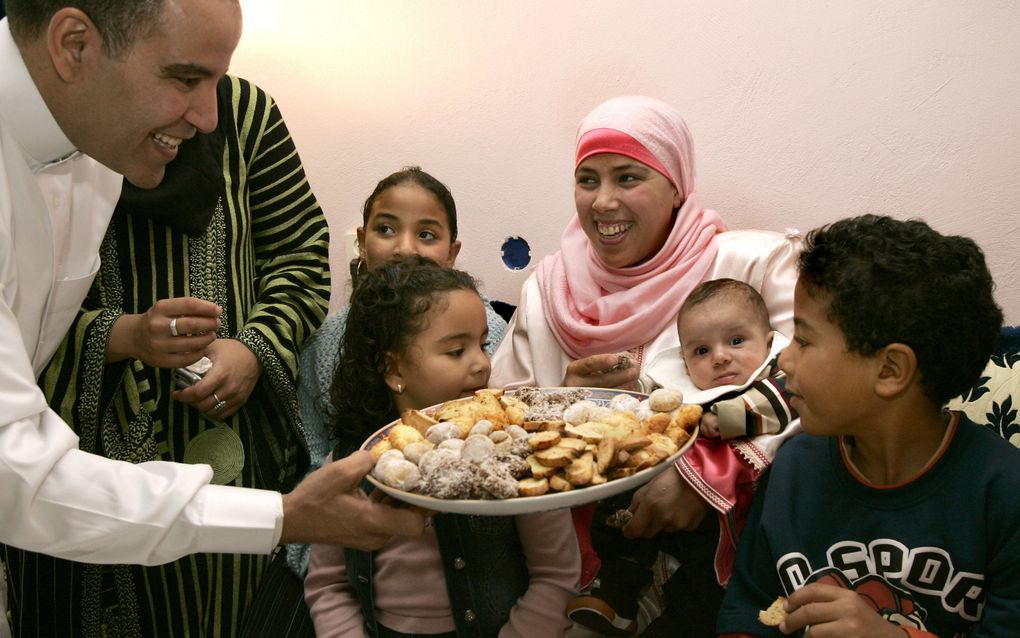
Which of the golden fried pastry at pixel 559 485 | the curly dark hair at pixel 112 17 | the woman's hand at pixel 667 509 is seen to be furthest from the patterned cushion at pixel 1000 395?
the curly dark hair at pixel 112 17

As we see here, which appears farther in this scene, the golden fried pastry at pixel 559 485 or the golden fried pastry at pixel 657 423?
the golden fried pastry at pixel 657 423

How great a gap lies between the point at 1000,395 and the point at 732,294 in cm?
50

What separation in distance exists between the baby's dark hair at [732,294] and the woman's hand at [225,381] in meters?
0.87

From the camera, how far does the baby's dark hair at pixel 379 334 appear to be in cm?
158

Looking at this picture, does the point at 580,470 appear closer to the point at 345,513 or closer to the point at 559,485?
the point at 559,485

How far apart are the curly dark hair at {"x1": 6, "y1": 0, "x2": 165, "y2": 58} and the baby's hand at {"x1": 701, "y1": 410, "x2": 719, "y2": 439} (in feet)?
3.49

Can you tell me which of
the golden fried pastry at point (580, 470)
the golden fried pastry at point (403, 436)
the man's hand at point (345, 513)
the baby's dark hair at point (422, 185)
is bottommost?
the man's hand at point (345, 513)

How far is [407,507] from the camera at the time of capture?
4.15 feet

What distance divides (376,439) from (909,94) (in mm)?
1667

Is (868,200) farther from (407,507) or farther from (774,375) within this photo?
(407,507)

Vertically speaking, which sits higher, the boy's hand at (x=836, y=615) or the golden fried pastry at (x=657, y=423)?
the golden fried pastry at (x=657, y=423)

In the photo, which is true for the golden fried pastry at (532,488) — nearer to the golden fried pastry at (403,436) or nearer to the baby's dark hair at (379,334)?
the golden fried pastry at (403,436)

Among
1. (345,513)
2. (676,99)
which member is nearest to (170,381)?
(345,513)

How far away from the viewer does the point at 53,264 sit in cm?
145
